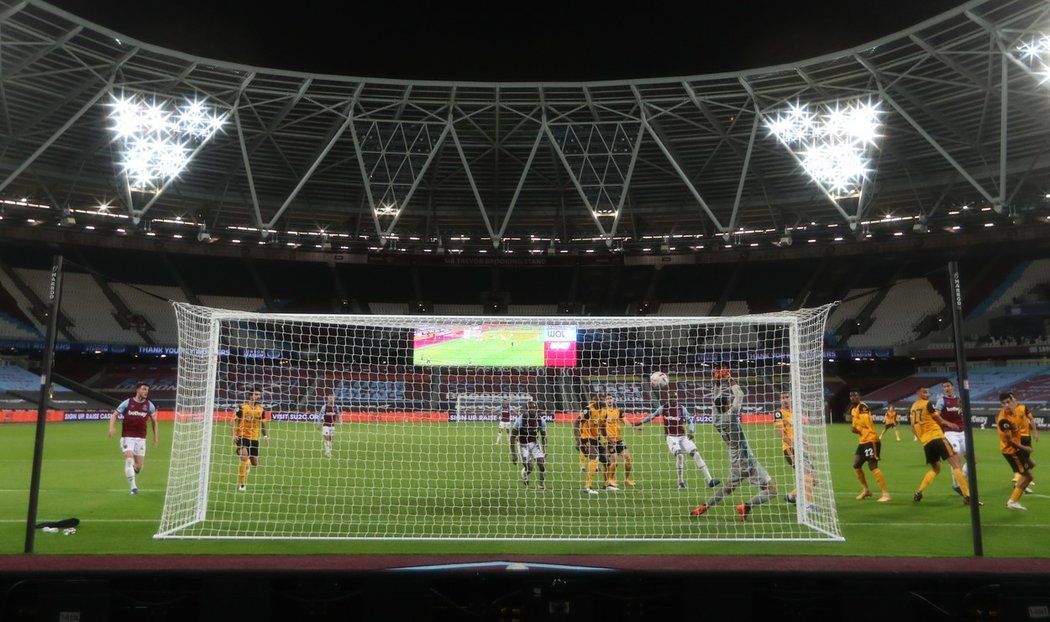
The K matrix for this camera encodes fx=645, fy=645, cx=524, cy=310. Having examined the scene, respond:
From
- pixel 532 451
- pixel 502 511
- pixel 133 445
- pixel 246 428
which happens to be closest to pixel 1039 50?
pixel 532 451

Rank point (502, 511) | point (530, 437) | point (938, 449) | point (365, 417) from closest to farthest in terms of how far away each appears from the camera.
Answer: point (502, 511), point (938, 449), point (530, 437), point (365, 417)

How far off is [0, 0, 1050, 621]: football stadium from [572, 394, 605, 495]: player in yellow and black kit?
3.9 inches

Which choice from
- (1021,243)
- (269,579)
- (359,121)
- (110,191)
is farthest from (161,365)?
(1021,243)

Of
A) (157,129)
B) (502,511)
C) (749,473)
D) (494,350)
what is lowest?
(502,511)

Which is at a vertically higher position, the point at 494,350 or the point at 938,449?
the point at 494,350

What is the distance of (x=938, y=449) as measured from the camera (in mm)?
10898

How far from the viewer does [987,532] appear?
355 inches

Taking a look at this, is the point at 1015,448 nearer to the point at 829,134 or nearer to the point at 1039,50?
Result: the point at 1039,50

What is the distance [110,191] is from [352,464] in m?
28.3

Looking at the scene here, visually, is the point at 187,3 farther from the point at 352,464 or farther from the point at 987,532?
the point at 352,464

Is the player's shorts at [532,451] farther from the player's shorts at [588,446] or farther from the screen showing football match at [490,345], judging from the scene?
the screen showing football match at [490,345]

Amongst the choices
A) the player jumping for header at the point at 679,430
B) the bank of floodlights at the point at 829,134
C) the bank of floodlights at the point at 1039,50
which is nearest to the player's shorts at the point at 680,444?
the player jumping for header at the point at 679,430

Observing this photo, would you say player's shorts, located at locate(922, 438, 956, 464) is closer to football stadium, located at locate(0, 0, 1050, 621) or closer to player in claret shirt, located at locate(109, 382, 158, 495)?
football stadium, located at locate(0, 0, 1050, 621)

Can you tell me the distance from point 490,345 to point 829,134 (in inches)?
830
